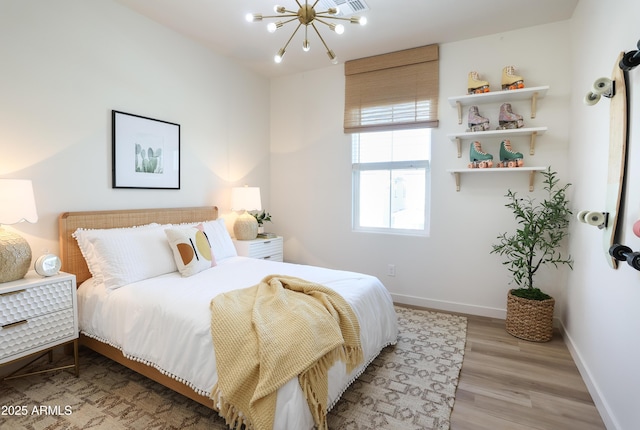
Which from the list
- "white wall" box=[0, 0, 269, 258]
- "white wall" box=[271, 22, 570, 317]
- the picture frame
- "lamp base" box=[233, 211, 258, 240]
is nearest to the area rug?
"white wall" box=[0, 0, 269, 258]

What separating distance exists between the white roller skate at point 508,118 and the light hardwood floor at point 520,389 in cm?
188

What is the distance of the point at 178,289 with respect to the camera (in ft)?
6.81

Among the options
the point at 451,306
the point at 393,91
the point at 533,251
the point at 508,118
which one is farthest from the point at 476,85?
the point at 451,306

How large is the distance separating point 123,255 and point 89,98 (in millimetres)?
1257

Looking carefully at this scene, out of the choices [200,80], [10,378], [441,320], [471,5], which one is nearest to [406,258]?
[441,320]

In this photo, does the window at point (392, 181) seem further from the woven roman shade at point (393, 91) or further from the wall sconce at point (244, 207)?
the wall sconce at point (244, 207)

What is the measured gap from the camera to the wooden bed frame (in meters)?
1.83

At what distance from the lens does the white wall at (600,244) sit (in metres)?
1.51

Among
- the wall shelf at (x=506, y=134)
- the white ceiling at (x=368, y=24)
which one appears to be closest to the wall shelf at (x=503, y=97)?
the wall shelf at (x=506, y=134)

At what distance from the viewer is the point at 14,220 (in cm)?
185

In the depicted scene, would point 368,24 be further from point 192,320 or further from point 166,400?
point 166,400

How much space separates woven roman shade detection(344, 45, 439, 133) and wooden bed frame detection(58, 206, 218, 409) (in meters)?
2.28

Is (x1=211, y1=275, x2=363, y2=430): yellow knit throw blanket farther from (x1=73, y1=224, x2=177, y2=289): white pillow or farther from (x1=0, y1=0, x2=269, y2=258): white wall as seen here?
(x1=0, y1=0, x2=269, y2=258): white wall

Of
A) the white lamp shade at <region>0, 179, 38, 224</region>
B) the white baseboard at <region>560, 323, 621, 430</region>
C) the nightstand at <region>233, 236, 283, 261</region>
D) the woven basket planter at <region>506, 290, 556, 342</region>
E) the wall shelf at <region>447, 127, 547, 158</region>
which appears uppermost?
the wall shelf at <region>447, 127, 547, 158</region>
